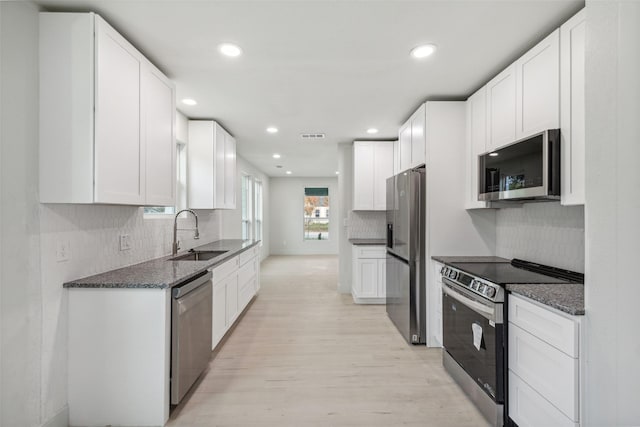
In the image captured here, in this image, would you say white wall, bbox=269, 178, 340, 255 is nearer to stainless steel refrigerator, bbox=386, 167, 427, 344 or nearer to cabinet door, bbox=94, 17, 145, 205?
stainless steel refrigerator, bbox=386, 167, 427, 344

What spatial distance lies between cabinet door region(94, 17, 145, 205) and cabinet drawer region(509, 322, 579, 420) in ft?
8.36

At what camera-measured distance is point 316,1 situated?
5.26 feet

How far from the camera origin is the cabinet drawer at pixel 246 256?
3.66 meters

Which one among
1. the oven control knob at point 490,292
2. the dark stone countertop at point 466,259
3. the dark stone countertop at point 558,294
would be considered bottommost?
the oven control knob at point 490,292

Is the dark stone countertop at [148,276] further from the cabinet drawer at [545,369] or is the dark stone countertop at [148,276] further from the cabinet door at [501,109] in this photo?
the cabinet door at [501,109]

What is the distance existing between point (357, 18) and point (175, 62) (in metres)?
1.45

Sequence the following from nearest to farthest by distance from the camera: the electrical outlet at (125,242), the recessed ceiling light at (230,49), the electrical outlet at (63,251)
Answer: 1. the electrical outlet at (63,251)
2. the recessed ceiling light at (230,49)
3. the electrical outlet at (125,242)

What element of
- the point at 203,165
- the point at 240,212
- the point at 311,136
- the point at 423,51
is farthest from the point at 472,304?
the point at 240,212

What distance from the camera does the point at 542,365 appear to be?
151 centimetres

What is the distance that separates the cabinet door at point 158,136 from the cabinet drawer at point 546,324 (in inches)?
100

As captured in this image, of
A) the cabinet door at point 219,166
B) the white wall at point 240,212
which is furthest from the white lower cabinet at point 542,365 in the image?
the white wall at point 240,212

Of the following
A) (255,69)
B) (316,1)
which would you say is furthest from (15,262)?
(316,1)

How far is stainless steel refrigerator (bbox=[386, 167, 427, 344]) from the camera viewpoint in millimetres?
2932

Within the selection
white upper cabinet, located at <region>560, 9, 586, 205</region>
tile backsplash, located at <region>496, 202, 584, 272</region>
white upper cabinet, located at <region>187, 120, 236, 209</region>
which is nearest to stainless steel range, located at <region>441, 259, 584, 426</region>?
tile backsplash, located at <region>496, 202, 584, 272</region>
